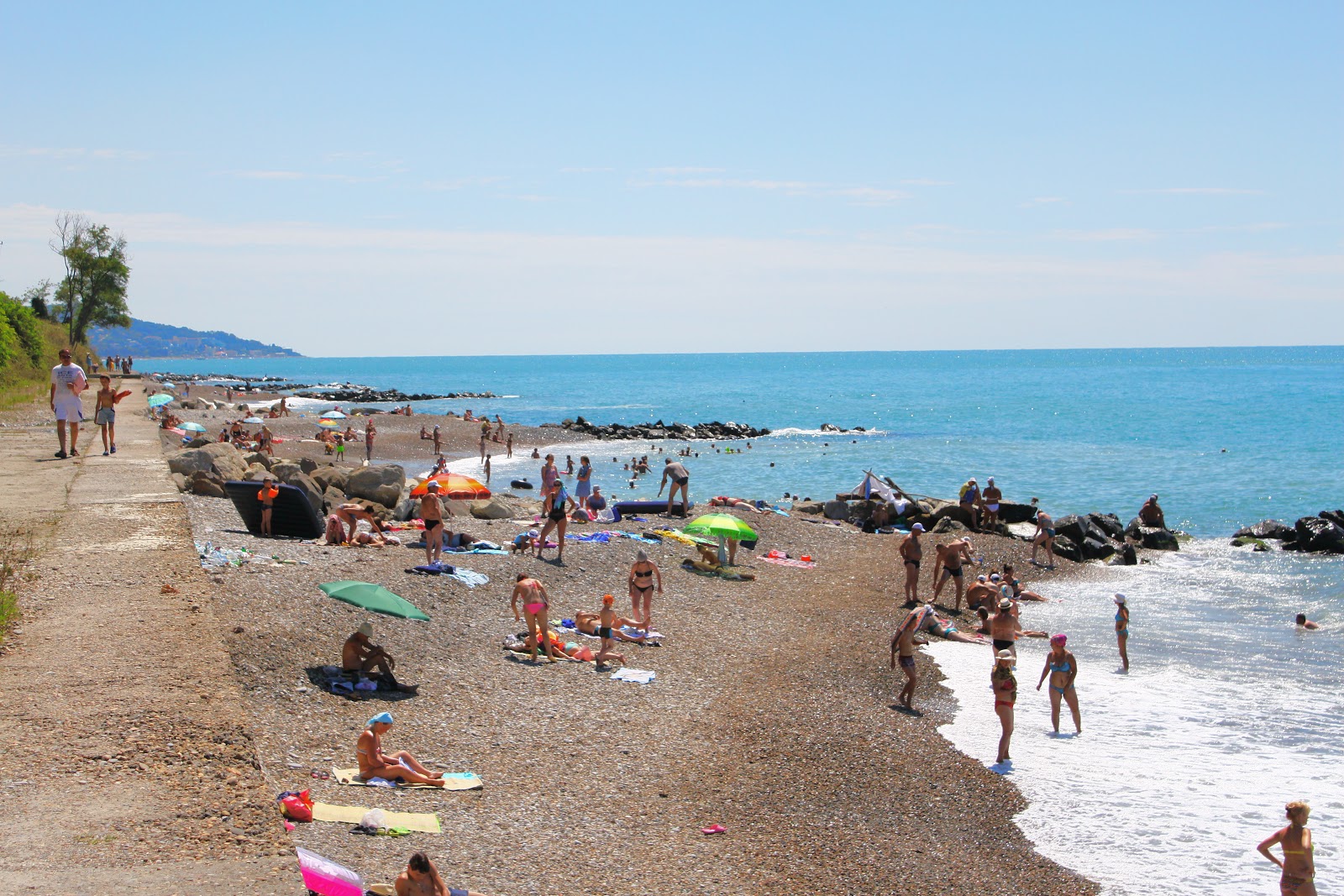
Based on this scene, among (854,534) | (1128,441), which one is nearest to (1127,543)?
(854,534)

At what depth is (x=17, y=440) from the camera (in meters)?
22.9

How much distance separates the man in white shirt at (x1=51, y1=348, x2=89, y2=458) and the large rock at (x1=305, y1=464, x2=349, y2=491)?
24.8ft

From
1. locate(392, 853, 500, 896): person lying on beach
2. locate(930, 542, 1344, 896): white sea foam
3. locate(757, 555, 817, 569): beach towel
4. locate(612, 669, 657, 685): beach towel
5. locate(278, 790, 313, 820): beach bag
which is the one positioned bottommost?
locate(930, 542, 1344, 896): white sea foam

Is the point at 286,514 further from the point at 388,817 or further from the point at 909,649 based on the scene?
the point at 388,817

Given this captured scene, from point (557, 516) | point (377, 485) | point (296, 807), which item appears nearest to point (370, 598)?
point (296, 807)

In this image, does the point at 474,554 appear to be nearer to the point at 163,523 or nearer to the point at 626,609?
the point at 626,609

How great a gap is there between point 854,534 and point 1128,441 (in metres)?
40.3

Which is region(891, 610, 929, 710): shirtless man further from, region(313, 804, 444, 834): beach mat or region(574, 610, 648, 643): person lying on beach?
region(313, 804, 444, 834): beach mat

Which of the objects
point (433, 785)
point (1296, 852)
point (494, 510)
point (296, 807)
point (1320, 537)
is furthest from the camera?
point (1320, 537)

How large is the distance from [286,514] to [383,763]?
10.6m

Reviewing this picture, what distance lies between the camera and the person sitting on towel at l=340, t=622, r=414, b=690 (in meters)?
12.1

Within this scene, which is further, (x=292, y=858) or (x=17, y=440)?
(x=17, y=440)

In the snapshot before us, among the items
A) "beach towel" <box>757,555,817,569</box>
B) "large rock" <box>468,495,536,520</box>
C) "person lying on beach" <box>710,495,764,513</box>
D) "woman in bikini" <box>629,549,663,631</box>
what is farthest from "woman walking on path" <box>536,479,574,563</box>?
"person lying on beach" <box>710,495,764,513</box>

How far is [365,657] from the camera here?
40.1ft
